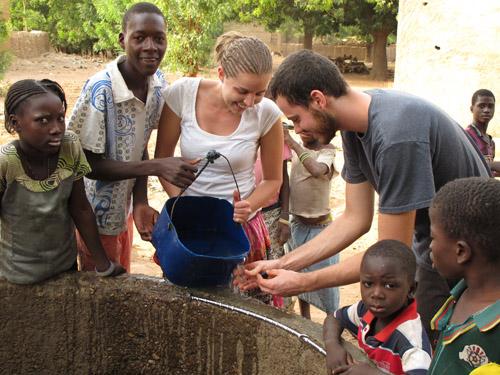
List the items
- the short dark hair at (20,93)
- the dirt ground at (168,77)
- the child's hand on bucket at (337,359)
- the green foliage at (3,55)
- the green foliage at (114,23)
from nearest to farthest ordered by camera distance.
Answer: the child's hand on bucket at (337,359) < the short dark hair at (20,93) < the dirt ground at (168,77) < the green foliage at (114,23) < the green foliage at (3,55)

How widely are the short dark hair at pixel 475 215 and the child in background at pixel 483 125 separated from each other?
3159 millimetres

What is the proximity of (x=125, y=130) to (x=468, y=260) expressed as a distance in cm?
161

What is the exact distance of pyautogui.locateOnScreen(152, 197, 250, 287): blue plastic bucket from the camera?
2408 millimetres

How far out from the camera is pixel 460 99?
848cm

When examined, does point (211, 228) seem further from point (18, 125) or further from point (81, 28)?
point (81, 28)

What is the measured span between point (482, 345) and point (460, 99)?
7376mm

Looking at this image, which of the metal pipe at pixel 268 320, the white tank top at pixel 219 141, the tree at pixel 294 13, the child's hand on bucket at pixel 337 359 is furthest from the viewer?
the tree at pixel 294 13

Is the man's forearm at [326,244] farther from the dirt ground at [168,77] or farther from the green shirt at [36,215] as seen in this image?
the dirt ground at [168,77]

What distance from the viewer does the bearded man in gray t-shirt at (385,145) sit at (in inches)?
80.9

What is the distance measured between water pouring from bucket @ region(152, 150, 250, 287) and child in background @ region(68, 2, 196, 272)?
0.14 meters

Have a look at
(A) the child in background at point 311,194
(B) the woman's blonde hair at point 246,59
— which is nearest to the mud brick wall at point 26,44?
(A) the child in background at point 311,194

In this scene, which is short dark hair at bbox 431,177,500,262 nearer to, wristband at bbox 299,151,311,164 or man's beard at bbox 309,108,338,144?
man's beard at bbox 309,108,338,144

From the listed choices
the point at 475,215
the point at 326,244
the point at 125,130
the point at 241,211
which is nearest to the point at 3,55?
the point at 125,130

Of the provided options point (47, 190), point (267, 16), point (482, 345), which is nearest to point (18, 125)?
point (47, 190)
